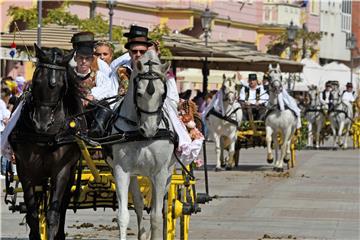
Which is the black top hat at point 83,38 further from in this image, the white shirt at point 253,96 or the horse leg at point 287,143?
the white shirt at point 253,96

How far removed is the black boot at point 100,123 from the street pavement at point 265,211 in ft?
8.54

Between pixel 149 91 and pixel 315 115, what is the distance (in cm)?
2991

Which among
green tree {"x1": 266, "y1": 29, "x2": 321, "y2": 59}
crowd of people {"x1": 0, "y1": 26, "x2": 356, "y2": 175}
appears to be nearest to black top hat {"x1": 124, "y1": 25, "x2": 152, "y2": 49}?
crowd of people {"x1": 0, "y1": 26, "x2": 356, "y2": 175}

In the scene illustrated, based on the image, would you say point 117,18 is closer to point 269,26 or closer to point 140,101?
point 269,26

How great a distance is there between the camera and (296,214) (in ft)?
59.4

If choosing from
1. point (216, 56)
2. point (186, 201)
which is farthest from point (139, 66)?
point (216, 56)

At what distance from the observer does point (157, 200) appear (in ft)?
38.8

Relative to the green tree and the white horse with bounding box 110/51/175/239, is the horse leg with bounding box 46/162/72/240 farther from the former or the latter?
the green tree

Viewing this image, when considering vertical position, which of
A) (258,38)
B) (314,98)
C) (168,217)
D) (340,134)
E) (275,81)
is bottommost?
(340,134)

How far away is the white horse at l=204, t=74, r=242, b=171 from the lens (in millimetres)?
27141

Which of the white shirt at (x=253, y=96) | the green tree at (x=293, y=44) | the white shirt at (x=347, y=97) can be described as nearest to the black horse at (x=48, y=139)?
the white shirt at (x=253, y=96)

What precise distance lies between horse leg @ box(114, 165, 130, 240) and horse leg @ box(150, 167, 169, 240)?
286 mm

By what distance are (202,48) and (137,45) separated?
23387 millimetres

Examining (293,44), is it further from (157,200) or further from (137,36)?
(157,200)
